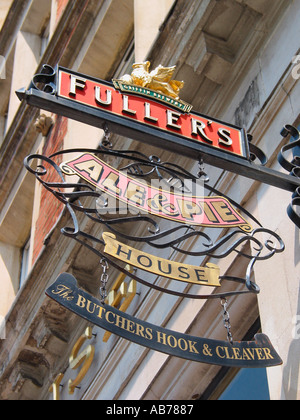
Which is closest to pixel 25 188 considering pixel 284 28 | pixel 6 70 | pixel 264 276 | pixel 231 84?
pixel 6 70

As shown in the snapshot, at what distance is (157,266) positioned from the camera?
442 centimetres

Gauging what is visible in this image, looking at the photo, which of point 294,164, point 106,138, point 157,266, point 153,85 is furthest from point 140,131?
point 294,164

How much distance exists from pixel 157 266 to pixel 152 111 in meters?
1.18

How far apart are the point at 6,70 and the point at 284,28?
11065mm

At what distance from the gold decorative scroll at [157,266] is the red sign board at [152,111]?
900mm

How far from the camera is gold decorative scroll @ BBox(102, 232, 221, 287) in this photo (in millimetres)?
4387

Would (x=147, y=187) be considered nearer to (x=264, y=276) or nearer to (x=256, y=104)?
(x=264, y=276)

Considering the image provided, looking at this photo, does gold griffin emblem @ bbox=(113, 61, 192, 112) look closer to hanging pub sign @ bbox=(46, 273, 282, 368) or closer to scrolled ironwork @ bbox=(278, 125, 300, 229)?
scrolled ironwork @ bbox=(278, 125, 300, 229)

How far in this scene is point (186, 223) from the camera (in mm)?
4656

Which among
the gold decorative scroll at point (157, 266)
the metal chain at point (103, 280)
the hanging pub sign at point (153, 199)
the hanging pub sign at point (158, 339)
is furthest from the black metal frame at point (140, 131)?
the hanging pub sign at point (158, 339)

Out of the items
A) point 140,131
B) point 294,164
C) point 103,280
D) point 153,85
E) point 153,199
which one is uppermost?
point 294,164

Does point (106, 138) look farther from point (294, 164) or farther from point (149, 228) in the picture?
point (294, 164)

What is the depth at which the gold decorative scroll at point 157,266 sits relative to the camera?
4.39 meters
